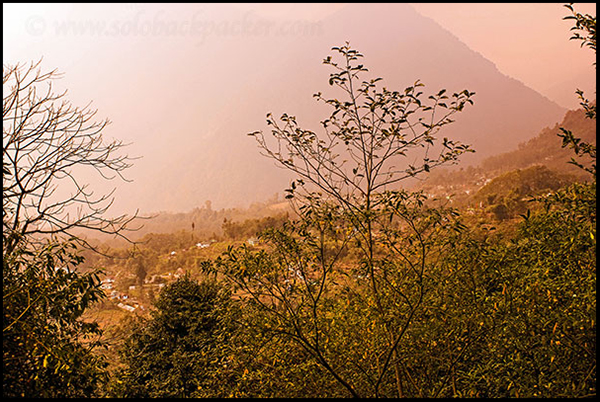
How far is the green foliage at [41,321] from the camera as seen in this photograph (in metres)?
2.52

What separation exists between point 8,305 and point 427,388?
4.09 metres

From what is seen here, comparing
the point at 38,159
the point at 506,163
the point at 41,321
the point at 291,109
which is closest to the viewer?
the point at 41,321

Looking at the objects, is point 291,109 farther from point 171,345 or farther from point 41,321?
point 41,321

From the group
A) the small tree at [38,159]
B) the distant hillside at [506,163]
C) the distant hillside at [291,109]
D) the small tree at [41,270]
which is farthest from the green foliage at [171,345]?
the distant hillside at [291,109]

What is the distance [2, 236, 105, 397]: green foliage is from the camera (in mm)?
2516

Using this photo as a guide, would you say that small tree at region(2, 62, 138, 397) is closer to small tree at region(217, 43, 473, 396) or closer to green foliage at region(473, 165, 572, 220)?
small tree at region(217, 43, 473, 396)

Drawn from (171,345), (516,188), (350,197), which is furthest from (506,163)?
(350,197)

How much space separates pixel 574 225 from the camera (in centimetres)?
246

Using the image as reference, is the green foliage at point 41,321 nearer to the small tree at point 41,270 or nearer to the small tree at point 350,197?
the small tree at point 41,270

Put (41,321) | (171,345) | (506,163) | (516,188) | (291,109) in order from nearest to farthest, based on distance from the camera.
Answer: (41,321) → (171,345) → (516,188) → (506,163) → (291,109)

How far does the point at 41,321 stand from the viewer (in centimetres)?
276

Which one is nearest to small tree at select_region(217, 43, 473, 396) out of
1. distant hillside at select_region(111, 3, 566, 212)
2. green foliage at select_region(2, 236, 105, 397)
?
green foliage at select_region(2, 236, 105, 397)

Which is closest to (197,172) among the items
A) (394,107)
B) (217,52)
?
(217,52)

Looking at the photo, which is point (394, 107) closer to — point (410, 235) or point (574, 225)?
point (410, 235)
